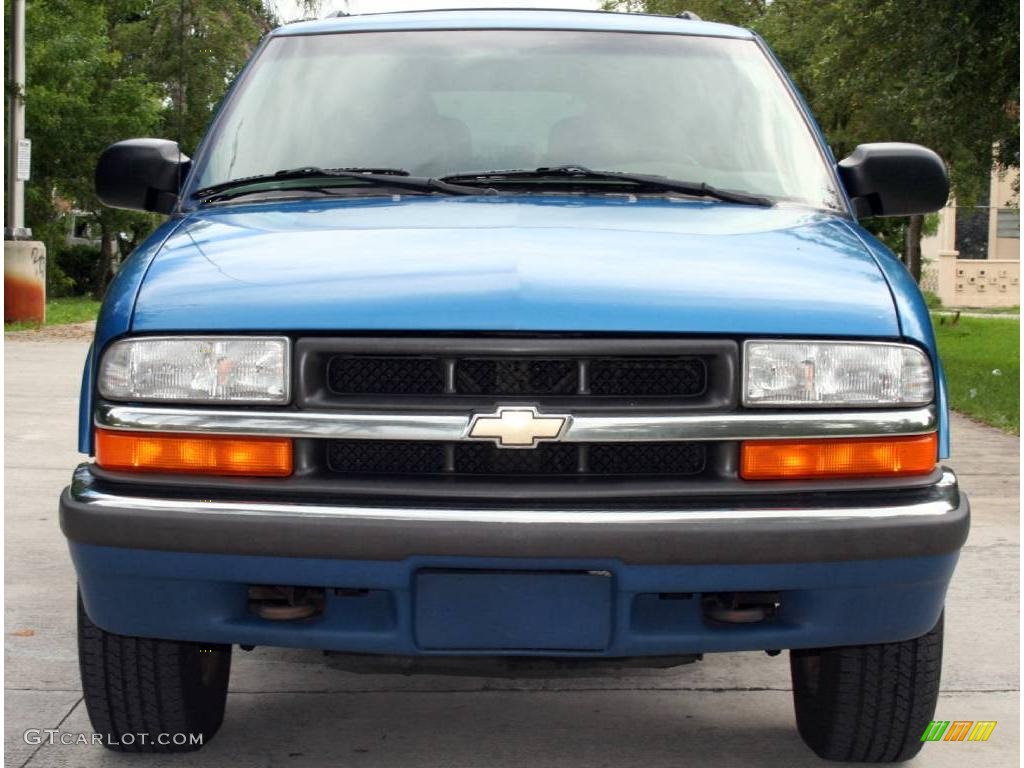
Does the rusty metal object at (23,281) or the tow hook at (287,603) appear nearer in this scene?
the tow hook at (287,603)

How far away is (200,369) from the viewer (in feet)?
11.0

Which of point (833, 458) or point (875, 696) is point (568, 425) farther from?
point (875, 696)

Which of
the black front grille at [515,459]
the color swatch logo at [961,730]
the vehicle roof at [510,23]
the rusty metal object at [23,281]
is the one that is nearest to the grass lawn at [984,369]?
the vehicle roof at [510,23]

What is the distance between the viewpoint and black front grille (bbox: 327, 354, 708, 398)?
3.29 meters

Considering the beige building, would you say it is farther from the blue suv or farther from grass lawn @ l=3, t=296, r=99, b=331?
the blue suv

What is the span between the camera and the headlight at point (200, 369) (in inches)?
130

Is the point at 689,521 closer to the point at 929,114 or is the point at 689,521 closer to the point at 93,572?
the point at 93,572

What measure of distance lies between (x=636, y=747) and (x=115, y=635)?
1352 millimetres

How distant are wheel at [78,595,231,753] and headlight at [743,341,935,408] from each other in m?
1.44

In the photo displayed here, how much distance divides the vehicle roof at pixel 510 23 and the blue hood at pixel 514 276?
1214mm

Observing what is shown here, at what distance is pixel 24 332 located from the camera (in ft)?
66.6

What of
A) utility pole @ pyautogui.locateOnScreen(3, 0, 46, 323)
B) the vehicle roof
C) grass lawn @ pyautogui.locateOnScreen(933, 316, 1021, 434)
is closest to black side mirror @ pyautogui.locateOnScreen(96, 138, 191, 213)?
the vehicle roof

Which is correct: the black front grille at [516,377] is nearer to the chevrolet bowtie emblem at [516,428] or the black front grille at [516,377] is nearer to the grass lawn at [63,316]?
the chevrolet bowtie emblem at [516,428]

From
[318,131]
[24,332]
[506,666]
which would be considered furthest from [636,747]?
[24,332]
